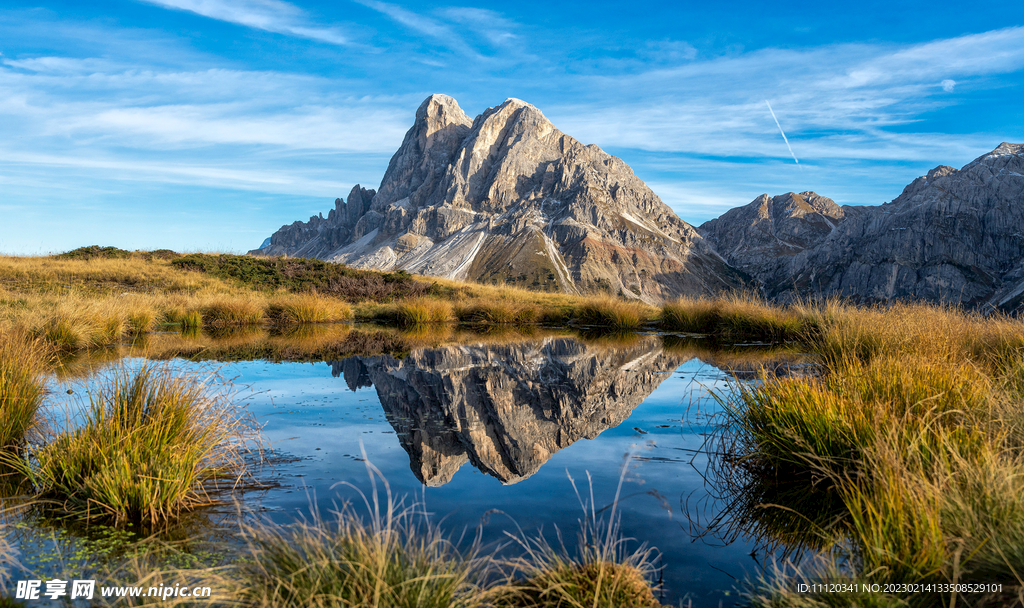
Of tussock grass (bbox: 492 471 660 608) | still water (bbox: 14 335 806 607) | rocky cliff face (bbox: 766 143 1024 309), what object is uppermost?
rocky cliff face (bbox: 766 143 1024 309)

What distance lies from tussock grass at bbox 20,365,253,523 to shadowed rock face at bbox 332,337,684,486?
5.68 ft

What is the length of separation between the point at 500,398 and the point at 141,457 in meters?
4.96

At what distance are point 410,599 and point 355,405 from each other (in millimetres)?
5924

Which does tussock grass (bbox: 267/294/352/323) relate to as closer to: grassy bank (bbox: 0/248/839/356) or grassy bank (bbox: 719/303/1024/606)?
grassy bank (bbox: 0/248/839/356)

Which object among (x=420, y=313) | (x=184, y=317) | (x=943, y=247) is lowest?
(x=420, y=313)

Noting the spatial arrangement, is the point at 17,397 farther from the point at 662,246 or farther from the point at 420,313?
the point at 662,246

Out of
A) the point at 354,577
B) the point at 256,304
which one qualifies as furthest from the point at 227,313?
the point at 354,577

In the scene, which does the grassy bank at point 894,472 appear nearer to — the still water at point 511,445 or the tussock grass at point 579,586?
the still water at point 511,445

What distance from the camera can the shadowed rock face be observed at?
5.68 metres

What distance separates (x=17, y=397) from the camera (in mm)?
5215

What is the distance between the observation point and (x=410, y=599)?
240cm

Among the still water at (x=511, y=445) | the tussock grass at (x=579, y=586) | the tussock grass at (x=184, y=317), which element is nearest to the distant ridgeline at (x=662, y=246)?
the tussock grass at (x=184, y=317)

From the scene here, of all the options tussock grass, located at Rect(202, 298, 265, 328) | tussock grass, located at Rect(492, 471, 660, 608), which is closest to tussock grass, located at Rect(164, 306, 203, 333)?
tussock grass, located at Rect(202, 298, 265, 328)

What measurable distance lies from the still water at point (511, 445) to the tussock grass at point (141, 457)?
49 centimetres
